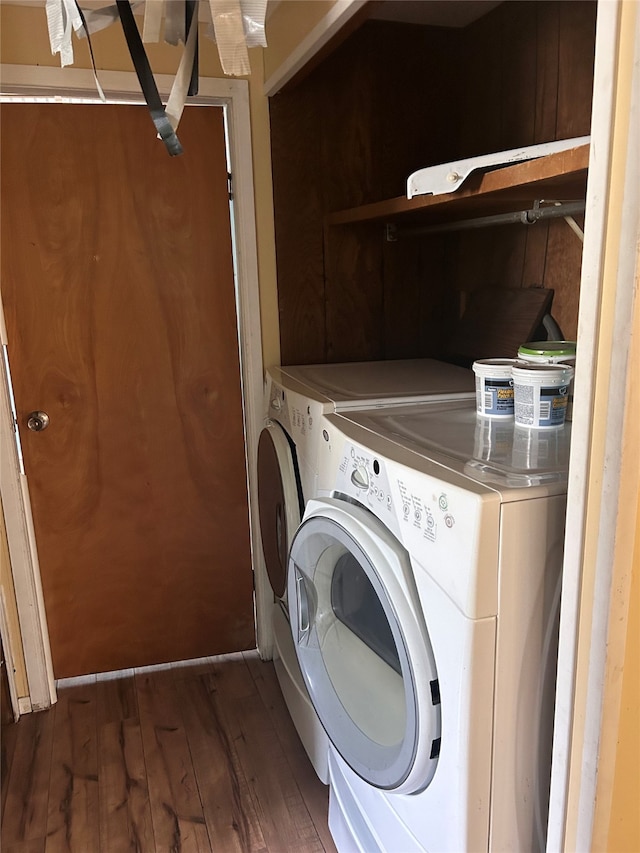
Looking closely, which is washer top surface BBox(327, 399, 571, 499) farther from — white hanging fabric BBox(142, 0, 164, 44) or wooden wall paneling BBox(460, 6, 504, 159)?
wooden wall paneling BBox(460, 6, 504, 159)

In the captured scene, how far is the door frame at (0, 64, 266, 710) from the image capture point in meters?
1.88

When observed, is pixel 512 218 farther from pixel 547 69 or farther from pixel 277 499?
pixel 277 499

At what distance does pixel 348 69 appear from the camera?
2.09m

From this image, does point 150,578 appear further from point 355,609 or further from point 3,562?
point 355,609

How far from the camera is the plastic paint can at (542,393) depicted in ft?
4.02

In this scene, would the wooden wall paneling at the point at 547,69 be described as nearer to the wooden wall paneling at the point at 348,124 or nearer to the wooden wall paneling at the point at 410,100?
the wooden wall paneling at the point at 410,100

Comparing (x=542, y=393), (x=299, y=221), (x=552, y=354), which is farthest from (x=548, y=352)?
(x=299, y=221)

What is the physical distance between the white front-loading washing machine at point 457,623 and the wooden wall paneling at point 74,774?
83 centimetres

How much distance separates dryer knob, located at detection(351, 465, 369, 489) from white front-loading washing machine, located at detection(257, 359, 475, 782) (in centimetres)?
24

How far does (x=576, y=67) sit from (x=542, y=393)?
34.8 inches

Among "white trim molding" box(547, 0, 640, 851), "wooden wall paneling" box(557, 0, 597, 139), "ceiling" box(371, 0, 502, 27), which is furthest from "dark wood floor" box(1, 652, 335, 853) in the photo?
"ceiling" box(371, 0, 502, 27)

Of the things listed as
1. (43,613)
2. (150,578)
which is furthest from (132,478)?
(43,613)

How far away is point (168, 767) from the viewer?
187 centimetres

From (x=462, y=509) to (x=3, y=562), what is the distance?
166 centimetres
